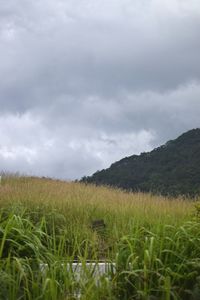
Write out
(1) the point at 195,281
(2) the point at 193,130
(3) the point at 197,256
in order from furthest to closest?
1. (2) the point at 193,130
2. (3) the point at 197,256
3. (1) the point at 195,281

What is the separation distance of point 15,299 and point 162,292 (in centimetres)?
116

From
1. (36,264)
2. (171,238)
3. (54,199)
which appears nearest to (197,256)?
(171,238)

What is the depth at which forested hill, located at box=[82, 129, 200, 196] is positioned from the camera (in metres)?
24.3

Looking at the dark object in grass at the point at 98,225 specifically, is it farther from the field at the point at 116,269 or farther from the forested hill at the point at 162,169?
the forested hill at the point at 162,169

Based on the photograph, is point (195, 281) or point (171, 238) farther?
point (171, 238)

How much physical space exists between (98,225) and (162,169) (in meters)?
19.5

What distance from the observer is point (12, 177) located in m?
22.6

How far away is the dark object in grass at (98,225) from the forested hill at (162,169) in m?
11.8

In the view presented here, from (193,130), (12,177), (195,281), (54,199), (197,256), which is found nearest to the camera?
(195,281)

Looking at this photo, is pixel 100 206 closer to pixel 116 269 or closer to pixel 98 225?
pixel 98 225

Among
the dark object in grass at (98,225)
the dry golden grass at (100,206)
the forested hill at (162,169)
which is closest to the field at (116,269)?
the dark object in grass at (98,225)

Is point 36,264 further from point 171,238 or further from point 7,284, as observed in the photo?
point 171,238

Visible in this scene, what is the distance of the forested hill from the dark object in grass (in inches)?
466

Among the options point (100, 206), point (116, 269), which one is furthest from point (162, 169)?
point (116, 269)
